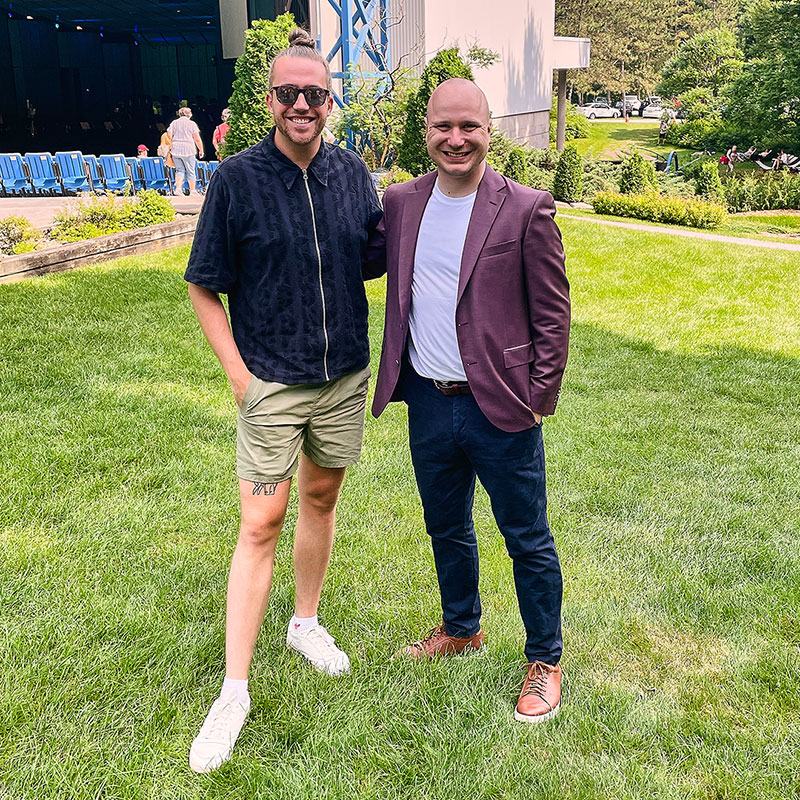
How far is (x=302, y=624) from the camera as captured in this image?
10.4 ft

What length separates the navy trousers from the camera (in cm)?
270

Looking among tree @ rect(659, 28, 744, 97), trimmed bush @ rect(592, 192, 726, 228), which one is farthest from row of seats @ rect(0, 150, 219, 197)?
tree @ rect(659, 28, 744, 97)

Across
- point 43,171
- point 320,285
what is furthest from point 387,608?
point 43,171

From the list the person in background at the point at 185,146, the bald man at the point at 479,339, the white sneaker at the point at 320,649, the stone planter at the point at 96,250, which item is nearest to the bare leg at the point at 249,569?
the white sneaker at the point at 320,649

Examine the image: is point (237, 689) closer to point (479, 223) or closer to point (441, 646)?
point (441, 646)

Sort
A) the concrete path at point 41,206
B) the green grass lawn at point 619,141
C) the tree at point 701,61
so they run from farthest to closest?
the tree at point 701,61 < the green grass lawn at point 619,141 < the concrete path at point 41,206

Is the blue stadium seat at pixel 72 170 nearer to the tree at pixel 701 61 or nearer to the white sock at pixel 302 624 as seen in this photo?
the white sock at pixel 302 624

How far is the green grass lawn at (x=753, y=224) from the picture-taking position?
50.5 feet

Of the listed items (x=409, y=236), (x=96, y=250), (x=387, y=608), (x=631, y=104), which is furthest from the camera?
(x=631, y=104)

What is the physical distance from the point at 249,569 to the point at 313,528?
0.37 meters

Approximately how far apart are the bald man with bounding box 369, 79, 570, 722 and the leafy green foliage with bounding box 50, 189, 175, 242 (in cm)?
817

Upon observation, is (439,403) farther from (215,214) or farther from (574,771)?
(574,771)

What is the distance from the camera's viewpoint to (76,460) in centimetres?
475

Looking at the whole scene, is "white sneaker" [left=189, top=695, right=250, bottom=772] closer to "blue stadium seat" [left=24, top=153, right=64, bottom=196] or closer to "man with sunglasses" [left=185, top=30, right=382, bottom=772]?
"man with sunglasses" [left=185, top=30, right=382, bottom=772]
